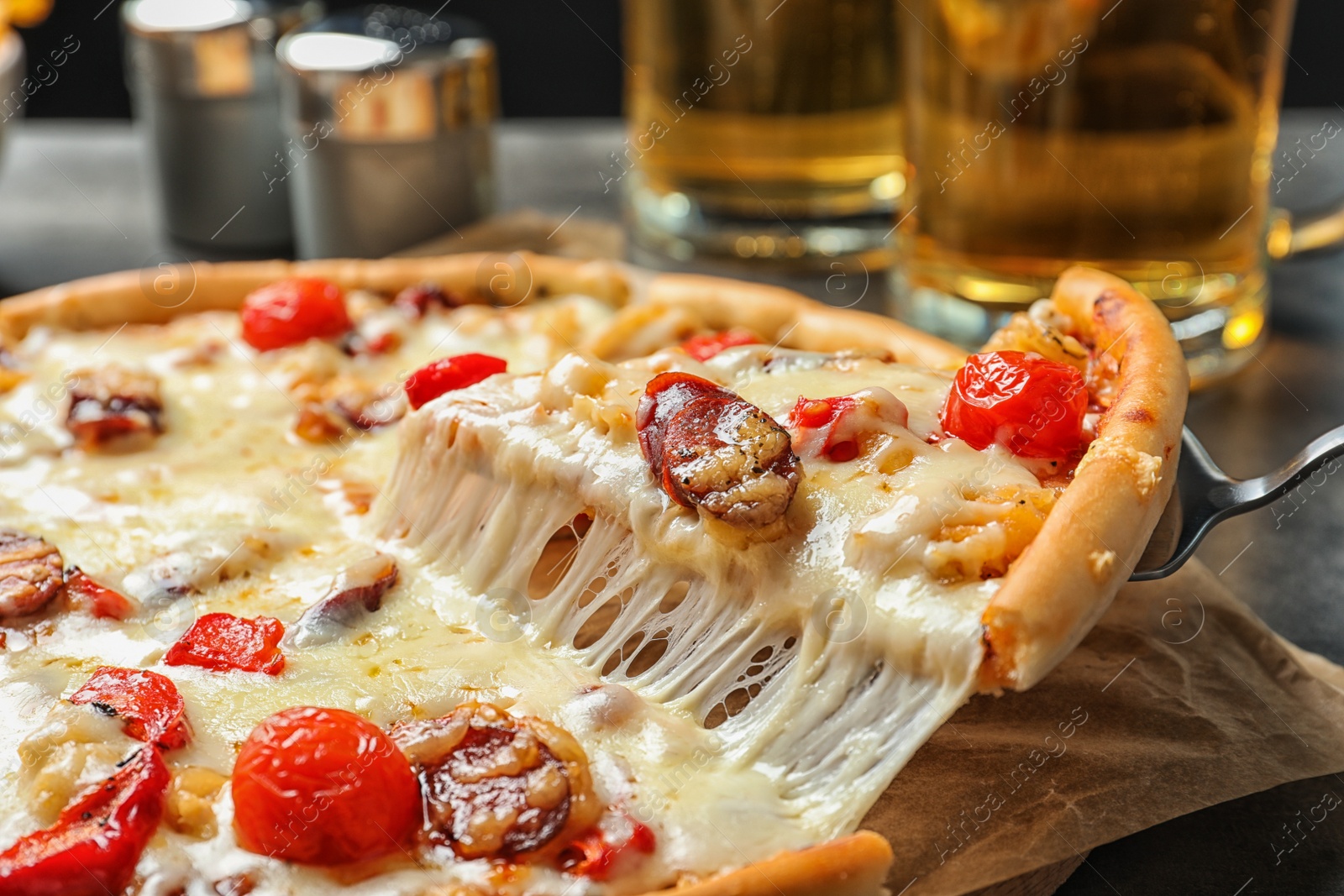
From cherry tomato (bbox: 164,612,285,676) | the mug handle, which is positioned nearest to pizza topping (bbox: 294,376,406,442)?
cherry tomato (bbox: 164,612,285,676)

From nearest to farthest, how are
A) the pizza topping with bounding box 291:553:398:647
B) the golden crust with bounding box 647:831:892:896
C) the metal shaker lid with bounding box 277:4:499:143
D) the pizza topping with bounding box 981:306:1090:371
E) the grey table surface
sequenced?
the golden crust with bounding box 647:831:892:896 → the grey table surface → the pizza topping with bounding box 291:553:398:647 → the pizza topping with bounding box 981:306:1090:371 → the metal shaker lid with bounding box 277:4:499:143

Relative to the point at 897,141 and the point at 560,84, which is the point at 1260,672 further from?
the point at 560,84

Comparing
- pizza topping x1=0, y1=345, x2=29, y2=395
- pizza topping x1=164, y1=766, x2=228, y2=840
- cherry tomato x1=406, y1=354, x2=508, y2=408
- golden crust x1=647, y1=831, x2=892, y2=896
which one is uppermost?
cherry tomato x1=406, y1=354, x2=508, y2=408

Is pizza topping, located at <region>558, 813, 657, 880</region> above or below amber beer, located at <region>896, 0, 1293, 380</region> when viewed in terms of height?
below

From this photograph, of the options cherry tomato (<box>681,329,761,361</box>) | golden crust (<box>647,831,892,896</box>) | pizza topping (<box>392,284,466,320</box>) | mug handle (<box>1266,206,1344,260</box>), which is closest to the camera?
golden crust (<box>647,831,892,896</box>)

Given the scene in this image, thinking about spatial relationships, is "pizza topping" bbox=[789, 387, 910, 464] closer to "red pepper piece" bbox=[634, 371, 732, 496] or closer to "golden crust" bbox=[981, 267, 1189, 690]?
"red pepper piece" bbox=[634, 371, 732, 496]

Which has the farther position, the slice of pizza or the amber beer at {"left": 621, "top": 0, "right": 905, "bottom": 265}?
the amber beer at {"left": 621, "top": 0, "right": 905, "bottom": 265}

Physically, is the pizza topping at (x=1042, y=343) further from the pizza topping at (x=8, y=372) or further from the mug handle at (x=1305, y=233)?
the pizza topping at (x=8, y=372)

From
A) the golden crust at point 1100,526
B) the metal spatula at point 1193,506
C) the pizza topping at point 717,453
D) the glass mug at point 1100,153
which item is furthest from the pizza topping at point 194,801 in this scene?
the glass mug at point 1100,153
